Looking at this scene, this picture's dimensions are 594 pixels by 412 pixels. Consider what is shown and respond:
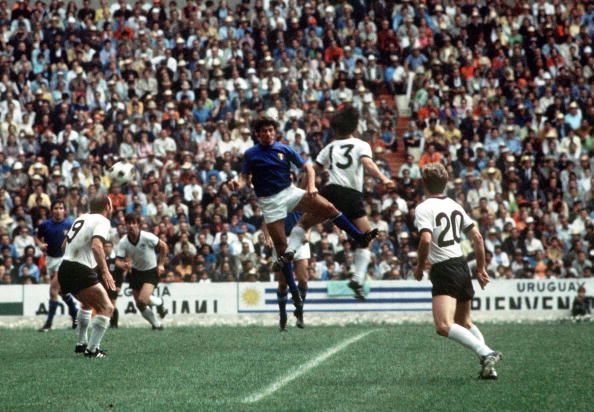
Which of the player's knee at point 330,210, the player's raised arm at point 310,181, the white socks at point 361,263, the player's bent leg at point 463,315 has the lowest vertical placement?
the player's bent leg at point 463,315

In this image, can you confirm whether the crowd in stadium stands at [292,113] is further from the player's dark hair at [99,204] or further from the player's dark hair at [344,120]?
the player's dark hair at [99,204]

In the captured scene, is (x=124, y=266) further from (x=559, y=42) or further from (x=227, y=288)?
(x=559, y=42)

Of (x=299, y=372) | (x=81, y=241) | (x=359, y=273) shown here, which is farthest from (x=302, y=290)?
(x=299, y=372)

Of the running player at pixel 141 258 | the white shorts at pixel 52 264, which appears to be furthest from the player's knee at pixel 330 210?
the white shorts at pixel 52 264

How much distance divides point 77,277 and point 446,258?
498 cm

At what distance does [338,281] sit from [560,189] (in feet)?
20.2

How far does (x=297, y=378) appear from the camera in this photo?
35.8 feet

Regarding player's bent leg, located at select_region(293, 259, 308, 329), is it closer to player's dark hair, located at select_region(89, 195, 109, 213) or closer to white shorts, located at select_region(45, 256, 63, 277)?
player's dark hair, located at select_region(89, 195, 109, 213)

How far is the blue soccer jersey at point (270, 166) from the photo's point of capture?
14070 mm

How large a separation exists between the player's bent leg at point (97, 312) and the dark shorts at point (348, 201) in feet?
9.75

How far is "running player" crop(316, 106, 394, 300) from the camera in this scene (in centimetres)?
1357

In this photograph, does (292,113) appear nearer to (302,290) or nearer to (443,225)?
(302,290)

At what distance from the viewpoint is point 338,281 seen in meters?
23.0

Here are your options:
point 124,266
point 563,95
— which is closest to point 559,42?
point 563,95
